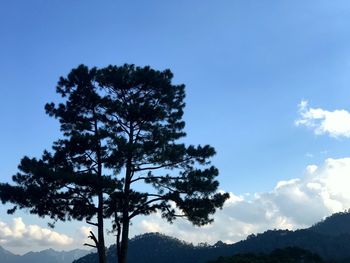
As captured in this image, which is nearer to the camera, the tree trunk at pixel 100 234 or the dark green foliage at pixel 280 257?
the tree trunk at pixel 100 234

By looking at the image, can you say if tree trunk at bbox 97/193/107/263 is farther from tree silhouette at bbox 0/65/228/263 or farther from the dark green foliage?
the dark green foliage

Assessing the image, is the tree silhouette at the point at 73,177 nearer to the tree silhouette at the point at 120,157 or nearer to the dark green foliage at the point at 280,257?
the tree silhouette at the point at 120,157

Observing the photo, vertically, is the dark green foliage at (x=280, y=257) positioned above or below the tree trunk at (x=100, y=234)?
above

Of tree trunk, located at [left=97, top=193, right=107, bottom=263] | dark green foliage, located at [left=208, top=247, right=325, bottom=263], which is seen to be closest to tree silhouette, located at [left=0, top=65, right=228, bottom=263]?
tree trunk, located at [left=97, top=193, right=107, bottom=263]

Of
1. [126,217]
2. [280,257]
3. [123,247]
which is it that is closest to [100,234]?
[123,247]

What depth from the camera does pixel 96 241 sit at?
68.2 ft

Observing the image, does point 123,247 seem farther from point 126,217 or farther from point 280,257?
point 280,257

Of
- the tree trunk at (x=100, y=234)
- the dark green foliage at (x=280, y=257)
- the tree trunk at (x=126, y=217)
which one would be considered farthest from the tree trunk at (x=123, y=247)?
the dark green foliage at (x=280, y=257)

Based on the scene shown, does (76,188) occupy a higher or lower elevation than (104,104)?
lower

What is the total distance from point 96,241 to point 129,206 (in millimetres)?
2205

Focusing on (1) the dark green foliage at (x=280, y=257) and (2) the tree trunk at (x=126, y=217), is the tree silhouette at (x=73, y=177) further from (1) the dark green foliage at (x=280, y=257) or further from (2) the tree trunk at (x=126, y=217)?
(1) the dark green foliage at (x=280, y=257)

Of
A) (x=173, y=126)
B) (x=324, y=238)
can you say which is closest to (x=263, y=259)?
(x=173, y=126)

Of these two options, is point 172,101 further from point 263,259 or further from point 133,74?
point 263,259

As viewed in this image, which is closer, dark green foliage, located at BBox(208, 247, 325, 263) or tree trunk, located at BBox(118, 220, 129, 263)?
tree trunk, located at BBox(118, 220, 129, 263)
